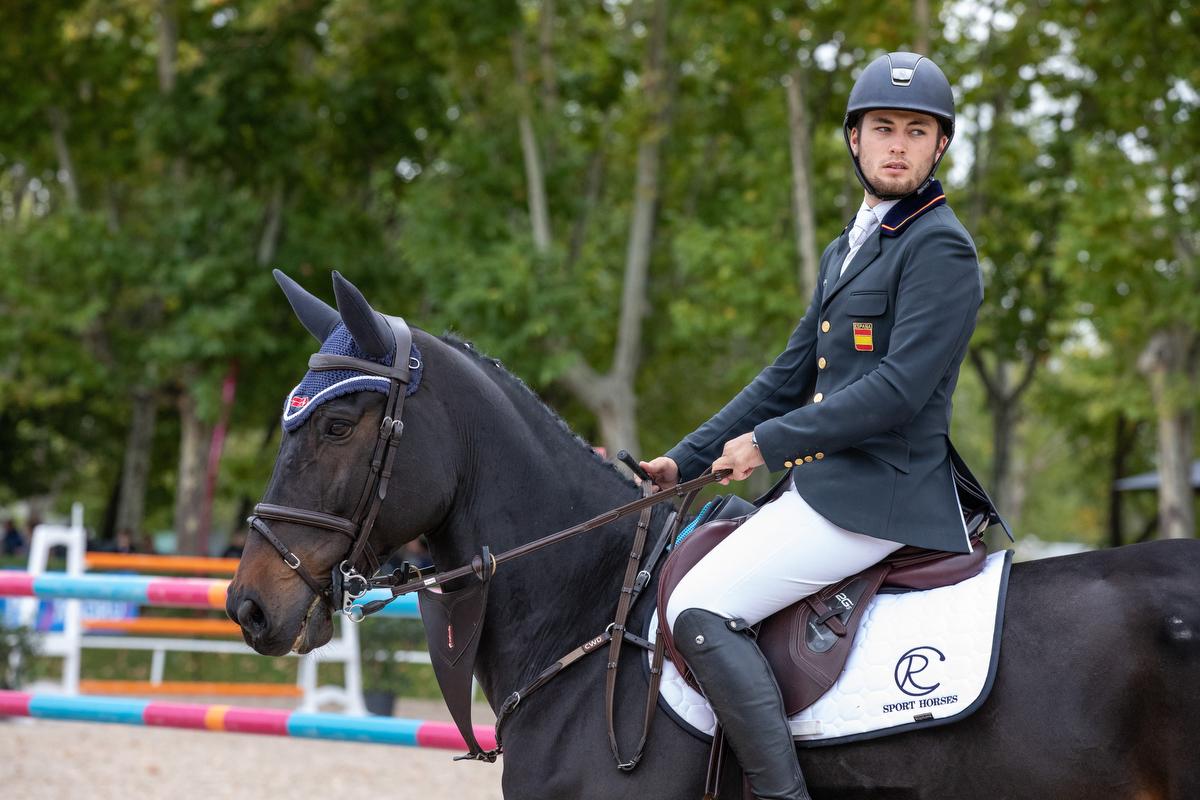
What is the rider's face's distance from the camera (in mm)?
3611

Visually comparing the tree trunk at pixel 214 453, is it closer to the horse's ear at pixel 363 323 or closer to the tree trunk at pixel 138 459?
the tree trunk at pixel 138 459

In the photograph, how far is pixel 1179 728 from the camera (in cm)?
321

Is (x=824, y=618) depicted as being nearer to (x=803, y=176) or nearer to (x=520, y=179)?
(x=803, y=176)

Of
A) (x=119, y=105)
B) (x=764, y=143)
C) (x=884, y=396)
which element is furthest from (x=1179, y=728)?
(x=119, y=105)

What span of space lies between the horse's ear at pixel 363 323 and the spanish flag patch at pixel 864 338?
129cm

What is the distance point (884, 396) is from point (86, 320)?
2130cm

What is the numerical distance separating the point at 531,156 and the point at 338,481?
17182 mm

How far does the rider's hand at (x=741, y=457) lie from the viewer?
3494 millimetres

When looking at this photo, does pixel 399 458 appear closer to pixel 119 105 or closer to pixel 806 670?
pixel 806 670

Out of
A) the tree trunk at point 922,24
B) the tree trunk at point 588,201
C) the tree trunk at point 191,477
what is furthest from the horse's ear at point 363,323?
the tree trunk at point 191,477

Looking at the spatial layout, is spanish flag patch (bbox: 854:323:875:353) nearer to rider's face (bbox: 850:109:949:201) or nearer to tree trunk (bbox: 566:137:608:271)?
rider's face (bbox: 850:109:949:201)

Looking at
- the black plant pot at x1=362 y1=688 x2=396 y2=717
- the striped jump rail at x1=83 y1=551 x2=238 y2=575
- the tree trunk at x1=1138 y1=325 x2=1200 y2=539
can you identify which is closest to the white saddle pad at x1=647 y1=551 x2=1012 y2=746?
the striped jump rail at x1=83 y1=551 x2=238 y2=575

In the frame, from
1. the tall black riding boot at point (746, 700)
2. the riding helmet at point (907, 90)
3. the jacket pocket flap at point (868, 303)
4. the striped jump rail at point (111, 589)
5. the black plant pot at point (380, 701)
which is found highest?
the riding helmet at point (907, 90)

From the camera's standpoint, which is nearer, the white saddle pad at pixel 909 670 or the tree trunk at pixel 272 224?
the white saddle pad at pixel 909 670
